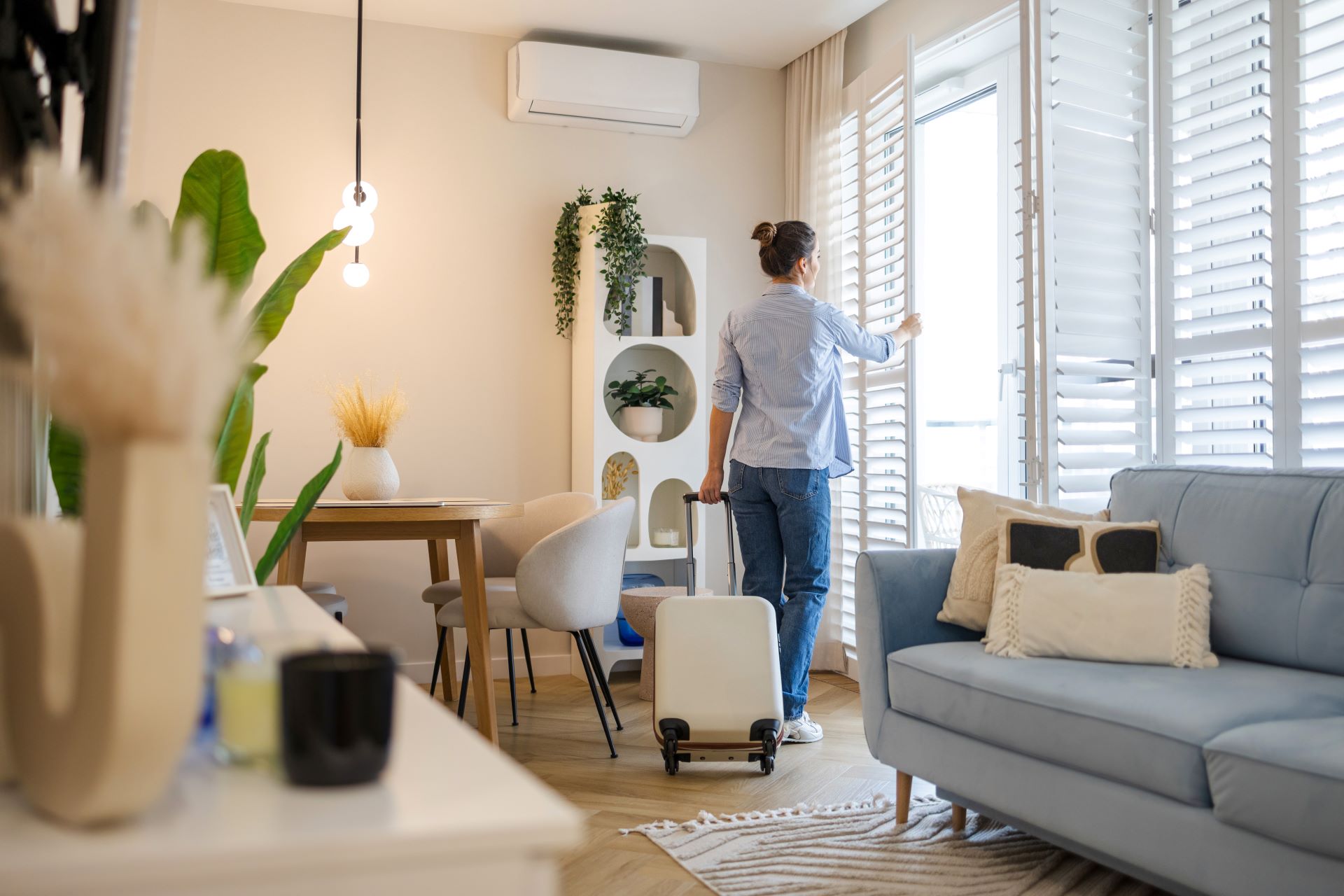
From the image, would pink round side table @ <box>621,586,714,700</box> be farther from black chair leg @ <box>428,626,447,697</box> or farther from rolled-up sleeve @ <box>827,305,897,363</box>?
rolled-up sleeve @ <box>827,305,897,363</box>

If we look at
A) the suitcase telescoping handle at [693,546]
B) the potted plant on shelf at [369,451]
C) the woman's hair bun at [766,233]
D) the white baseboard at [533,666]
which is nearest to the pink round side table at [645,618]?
the white baseboard at [533,666]

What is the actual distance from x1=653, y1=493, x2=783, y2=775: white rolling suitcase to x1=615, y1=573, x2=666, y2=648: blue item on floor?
1.33m

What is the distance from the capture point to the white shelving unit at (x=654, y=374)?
4.48m

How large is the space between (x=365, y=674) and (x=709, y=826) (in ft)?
7.02

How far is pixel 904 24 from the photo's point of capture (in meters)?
4.34

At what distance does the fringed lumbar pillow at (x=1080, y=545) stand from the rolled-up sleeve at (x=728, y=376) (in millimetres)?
1175

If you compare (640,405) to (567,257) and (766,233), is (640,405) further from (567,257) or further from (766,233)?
(766,233)

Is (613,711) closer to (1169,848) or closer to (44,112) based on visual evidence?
(1169,848)

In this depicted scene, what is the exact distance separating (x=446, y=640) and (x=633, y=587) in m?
1.00

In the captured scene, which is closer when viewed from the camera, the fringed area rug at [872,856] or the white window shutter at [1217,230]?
the fringed area rug at [872,856]

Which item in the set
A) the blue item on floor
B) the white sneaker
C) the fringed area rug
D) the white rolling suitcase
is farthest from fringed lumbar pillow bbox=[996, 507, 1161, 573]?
the blue item on floor

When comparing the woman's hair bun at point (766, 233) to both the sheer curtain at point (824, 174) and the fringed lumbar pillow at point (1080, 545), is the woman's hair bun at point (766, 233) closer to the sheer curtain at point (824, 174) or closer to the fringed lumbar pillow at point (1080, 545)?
the sheer curtain at point (824, 174)

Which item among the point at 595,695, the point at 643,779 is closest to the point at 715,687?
the point at 643,779

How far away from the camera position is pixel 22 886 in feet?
1.63
